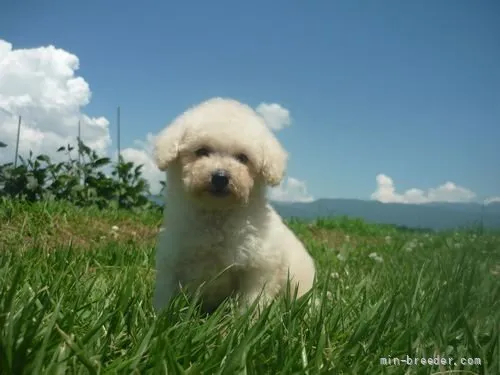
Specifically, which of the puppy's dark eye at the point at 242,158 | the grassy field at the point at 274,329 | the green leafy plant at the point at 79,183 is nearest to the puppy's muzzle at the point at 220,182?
the puppy's dark eye at the point at 242,158

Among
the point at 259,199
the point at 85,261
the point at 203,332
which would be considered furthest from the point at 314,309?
the point at 85,261

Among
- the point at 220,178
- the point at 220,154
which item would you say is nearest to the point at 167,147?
the point at 220,154

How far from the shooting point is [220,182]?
282cm

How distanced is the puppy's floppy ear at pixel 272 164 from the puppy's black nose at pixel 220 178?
29cm

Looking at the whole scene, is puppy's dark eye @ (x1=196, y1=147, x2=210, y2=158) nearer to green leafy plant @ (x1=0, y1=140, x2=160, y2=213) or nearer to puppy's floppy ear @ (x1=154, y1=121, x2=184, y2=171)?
puppy's floppy ear @ (x1=154, y1=121, x2=184, y2=171)

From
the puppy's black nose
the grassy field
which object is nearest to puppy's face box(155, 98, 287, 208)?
the puppy's black nose

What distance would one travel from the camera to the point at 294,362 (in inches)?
67.8

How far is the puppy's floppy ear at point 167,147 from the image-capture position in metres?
3.02

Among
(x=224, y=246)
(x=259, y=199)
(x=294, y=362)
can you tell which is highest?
(x=259, y=199)

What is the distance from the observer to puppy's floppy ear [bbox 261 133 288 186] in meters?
3.02

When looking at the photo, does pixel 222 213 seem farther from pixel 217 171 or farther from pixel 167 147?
pixel 167 147

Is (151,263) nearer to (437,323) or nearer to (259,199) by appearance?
(259,199)

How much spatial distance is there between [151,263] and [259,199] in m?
1.27

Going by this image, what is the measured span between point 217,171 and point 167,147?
0.39 metres
